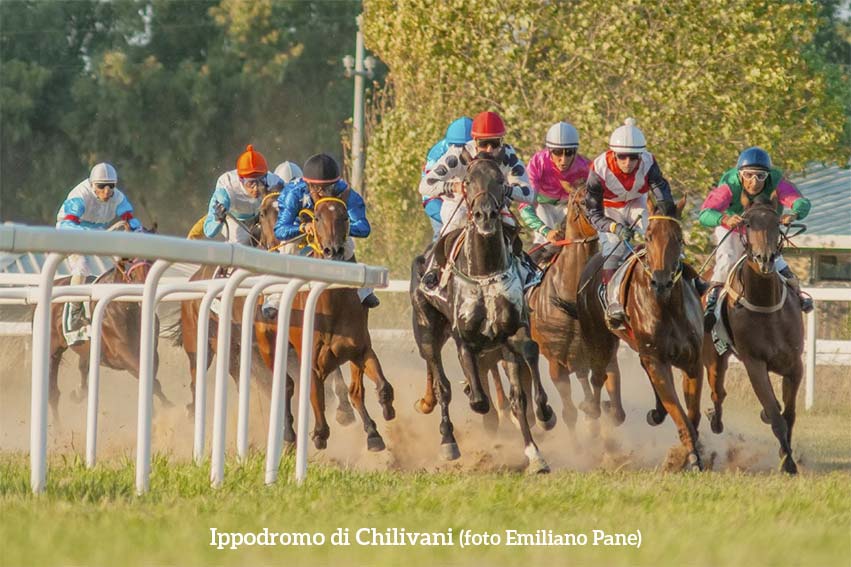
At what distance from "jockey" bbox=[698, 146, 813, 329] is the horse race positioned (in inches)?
0.8

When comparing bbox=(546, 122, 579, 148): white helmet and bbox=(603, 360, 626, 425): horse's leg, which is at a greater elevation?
bbox=(546, 122, 579, 148): white helmet

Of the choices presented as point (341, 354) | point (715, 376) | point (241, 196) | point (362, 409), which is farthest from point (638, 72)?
point (362, 409)

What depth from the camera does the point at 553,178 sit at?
35.3 ft

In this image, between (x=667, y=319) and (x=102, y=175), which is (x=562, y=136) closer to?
(x=667, y=319)

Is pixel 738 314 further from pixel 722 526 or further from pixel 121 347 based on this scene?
pixel 121 347

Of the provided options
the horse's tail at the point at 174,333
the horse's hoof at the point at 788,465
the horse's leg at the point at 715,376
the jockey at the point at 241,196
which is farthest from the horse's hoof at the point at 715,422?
the horse's tail at the point at 174,333

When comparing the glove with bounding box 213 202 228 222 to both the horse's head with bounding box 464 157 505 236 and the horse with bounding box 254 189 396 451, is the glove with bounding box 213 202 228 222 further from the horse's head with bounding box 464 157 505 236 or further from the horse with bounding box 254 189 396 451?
the horse's head with bounding box 464 157 505 236

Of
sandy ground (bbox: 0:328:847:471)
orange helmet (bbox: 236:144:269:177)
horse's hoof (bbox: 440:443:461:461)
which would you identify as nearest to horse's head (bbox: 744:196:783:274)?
sandy ground (bbox: 0:328:847:471)

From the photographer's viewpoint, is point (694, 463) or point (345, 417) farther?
A: point (345, 417)

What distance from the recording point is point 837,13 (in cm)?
3559

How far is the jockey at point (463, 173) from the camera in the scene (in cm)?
931

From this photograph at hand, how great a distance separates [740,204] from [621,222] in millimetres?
749

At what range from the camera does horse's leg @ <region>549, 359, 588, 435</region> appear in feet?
34.2

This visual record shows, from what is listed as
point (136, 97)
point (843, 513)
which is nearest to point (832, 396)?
point (843, 513)
